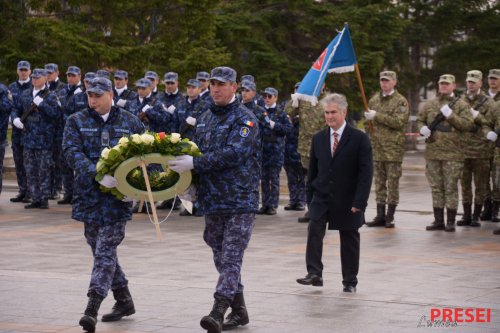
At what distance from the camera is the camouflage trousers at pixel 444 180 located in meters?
16.3

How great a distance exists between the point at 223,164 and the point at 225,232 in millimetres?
580

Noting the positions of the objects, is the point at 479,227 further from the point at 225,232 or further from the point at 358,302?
the point at 225,232

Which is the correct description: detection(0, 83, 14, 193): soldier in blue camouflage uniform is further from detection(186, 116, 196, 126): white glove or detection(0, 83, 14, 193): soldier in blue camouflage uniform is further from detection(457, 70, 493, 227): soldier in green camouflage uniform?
detection(457, 70, 493, 227): soldier in green camouflage uniform

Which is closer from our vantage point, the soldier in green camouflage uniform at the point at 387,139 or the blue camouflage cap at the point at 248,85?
the soldier in green camouflage uniform at the point at 387,139

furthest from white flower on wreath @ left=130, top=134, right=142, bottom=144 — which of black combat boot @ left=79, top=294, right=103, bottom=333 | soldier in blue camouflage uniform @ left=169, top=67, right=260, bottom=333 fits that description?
black combat boot @ left=79, top=294, right=103, bottom=333

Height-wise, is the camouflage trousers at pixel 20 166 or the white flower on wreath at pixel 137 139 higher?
the white flower on wreath at pixel 137 139

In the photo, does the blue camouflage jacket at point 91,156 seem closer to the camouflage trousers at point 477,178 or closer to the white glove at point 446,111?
the white glove at point 446,111

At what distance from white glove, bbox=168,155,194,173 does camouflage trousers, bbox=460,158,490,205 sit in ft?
28.6

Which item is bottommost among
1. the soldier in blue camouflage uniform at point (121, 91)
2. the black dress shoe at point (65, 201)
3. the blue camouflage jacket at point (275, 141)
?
→ the black dress shoe at point (65, 201)

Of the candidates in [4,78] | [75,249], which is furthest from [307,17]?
[75,249]

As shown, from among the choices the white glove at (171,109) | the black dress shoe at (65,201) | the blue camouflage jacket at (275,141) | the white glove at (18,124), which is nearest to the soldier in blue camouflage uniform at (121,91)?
the white glove at (171,109)

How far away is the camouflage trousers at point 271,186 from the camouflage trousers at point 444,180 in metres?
2.80

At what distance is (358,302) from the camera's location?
34.4 feet

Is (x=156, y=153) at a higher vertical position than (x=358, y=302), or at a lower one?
higher
